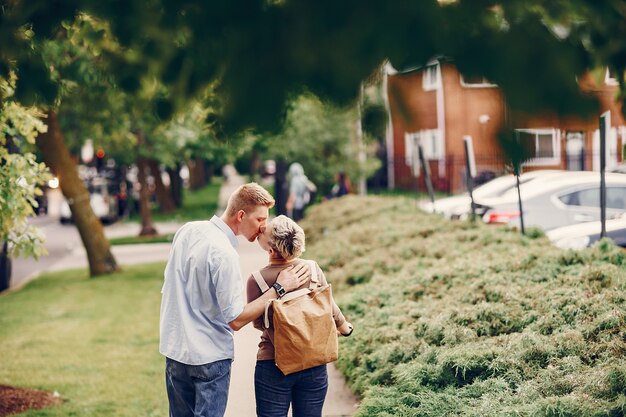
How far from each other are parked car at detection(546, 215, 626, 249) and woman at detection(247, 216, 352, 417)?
5.73 meters

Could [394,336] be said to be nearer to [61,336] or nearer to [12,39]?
[12,39]

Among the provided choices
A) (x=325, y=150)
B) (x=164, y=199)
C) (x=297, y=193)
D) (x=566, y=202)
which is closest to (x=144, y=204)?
(x=325, y=150)

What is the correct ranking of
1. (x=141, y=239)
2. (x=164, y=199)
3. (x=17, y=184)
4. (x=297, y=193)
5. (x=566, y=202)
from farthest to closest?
(x=164, y=199), (x=141, y=239), (x=297, y=193), (x=566, y=202), (x=17, y=184)

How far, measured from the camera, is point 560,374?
4512 mm

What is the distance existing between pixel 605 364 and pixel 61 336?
25.7 feet

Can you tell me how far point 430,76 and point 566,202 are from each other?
9.62 meters

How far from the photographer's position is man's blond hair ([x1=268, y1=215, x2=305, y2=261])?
427cm

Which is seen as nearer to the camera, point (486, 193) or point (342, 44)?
point (342, 44)

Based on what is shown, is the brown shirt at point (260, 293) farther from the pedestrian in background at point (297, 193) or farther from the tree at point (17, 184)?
the pedestrian in background at point (297, 193)

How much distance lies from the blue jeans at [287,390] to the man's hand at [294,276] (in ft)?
1.50

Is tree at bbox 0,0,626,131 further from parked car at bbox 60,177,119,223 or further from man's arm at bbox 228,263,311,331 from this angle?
parked car at bbox 60,177,119,223

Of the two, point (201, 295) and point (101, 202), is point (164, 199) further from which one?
point (201, 295)

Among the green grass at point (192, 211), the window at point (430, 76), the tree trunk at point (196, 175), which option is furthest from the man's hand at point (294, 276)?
the tree trunk at point (196, 175)

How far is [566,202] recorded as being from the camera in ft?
38.4
